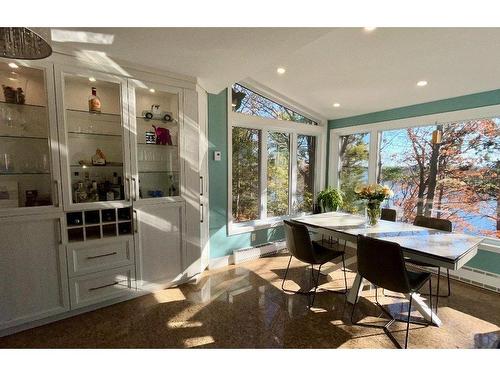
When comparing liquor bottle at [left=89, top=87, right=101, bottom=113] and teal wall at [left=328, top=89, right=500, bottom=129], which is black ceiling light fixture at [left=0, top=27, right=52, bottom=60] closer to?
liquor bottle at [left=89, top=87, right=101, bottom=113]

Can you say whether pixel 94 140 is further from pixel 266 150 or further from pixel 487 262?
pixel 487 262

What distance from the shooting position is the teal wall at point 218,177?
321 centimetres

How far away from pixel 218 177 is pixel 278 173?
1.28m

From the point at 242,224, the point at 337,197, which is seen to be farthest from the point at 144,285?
the point at 337,197

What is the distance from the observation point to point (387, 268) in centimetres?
192

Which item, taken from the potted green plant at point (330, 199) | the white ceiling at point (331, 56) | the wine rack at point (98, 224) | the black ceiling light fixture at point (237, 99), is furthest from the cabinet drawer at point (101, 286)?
the potted green plant at point (330, 199)

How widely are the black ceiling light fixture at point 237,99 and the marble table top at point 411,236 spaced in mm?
1881

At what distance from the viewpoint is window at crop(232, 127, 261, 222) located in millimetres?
3650

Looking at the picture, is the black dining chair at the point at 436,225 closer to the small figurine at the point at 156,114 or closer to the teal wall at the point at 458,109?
the teal wall at the point at 458,109

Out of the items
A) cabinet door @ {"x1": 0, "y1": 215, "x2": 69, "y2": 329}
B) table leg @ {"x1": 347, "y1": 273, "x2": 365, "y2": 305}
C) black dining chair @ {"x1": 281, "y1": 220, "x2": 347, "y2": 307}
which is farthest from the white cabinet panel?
table leg @ {"x1": 347, "y1": 273, "x2": 365, "y2": 305}

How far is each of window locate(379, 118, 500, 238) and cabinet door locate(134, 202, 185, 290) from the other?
3352 mm

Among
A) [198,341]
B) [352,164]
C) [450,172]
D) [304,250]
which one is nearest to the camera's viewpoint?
[198,341]

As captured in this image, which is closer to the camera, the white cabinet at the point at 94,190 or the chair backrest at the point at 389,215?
the white cabinet at the point at 94,190

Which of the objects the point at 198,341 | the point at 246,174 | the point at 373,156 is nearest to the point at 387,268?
the point at 198,341
